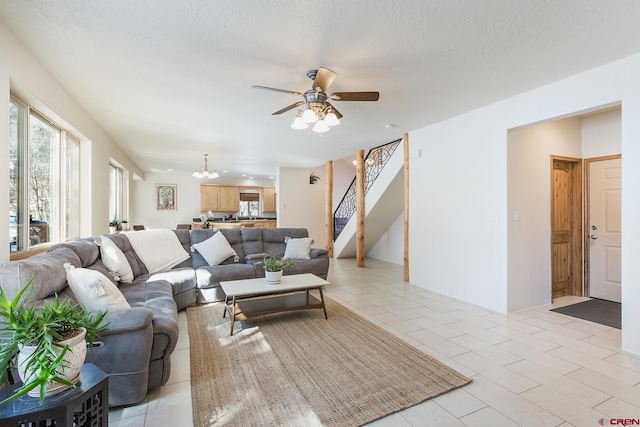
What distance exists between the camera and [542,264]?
4.05m

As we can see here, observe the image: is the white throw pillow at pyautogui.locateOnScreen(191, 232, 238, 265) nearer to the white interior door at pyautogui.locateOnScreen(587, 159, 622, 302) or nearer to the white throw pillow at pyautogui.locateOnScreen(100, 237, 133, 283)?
the white throw pillow at pyautogui.locateOnScreen(100, 237, 133, 283)

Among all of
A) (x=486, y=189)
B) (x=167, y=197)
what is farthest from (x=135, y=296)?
(x=167, y=197)

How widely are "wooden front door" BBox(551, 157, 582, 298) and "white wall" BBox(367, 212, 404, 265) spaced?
10.1 ft

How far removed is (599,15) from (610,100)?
1.09m

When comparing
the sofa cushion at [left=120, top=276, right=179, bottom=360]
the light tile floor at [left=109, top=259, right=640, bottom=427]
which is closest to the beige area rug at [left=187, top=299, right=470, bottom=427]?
the light tile floor at [left=109, top=259, right=640, bottom=427]

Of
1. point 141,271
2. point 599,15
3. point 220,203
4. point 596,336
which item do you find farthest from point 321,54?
point 220,203

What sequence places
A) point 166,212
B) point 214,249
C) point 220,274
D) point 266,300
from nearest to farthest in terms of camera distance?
point 266,300
point 220,274
point 214,249
point 166,212

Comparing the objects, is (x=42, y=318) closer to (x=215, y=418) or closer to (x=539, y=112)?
(x=215, y=418)

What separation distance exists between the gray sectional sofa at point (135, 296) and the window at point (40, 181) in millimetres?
450

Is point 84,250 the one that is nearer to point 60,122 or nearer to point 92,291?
point 92,291

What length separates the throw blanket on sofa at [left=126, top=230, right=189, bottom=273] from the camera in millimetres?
4078

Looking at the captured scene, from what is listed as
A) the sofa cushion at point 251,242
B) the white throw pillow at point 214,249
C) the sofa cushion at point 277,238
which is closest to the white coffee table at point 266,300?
the white throw pillow at point 214,249

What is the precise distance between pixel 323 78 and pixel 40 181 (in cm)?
320

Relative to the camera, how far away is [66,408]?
1268 millimetres
